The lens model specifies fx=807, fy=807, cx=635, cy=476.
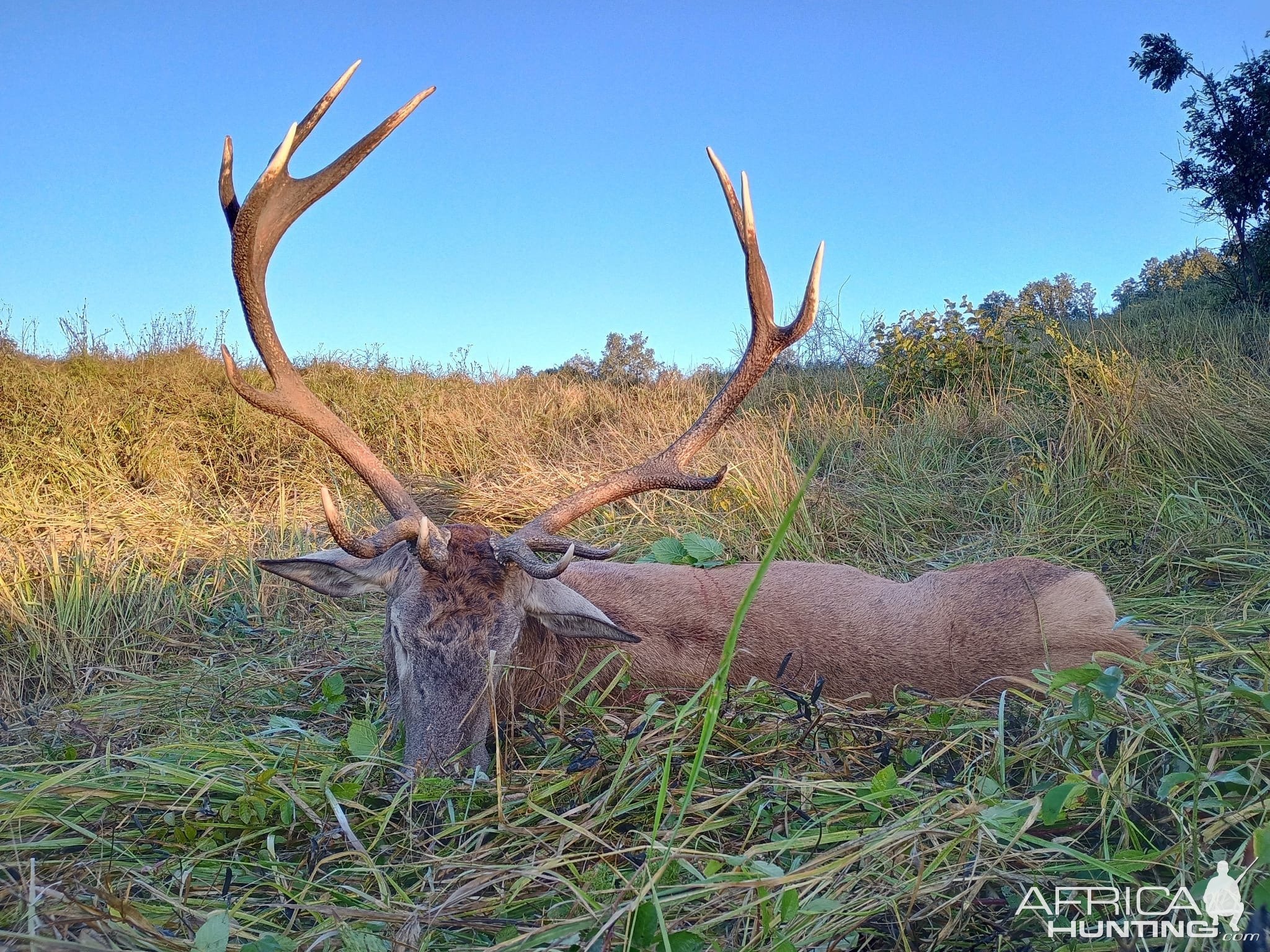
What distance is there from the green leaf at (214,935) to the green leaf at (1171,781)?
2.13 m

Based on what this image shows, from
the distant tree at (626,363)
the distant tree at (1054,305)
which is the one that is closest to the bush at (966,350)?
the distant tree at (1054,305)

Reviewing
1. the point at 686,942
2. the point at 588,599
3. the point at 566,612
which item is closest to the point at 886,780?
the point at 686,942

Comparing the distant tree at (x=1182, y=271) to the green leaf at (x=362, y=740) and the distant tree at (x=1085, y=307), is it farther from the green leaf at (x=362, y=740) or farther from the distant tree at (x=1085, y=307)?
the green leaf at (x=362, y=740)

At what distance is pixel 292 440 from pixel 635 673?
6518mm

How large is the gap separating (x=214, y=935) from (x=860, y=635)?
2.48 meters

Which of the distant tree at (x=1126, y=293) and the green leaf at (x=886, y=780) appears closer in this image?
the green leaf at (x=886, y=780)

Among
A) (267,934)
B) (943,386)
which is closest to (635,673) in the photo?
(267,934)

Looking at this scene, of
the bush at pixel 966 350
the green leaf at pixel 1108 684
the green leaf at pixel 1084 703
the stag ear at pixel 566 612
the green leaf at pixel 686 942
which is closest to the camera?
the green leaf at pixel 686 942

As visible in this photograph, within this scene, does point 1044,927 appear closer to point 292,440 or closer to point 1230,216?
point 292,440

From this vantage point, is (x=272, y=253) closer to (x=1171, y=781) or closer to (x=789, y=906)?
(x=789, y=906)

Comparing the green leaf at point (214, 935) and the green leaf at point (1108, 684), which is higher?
the green leaf at point (1108, 684)

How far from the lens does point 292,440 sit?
338 inches

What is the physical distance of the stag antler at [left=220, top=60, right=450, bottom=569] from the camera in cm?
343

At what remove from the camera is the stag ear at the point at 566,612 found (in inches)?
125
